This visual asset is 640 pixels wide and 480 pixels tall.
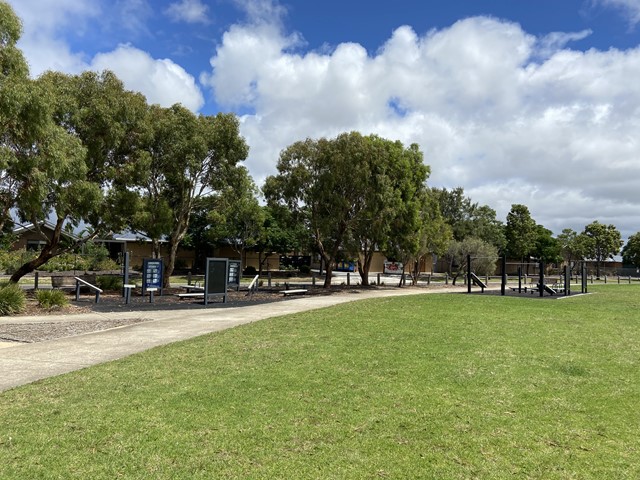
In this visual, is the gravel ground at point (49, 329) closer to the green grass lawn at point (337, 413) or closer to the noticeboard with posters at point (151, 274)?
the green grass lawn at point (337, 413)

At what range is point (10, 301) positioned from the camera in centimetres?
1521

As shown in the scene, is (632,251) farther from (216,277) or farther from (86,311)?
(86,311)

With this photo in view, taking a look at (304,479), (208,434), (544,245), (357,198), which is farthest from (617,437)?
(544,245)

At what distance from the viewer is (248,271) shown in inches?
2100

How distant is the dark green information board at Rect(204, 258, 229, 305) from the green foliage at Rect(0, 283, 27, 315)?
6195 mm

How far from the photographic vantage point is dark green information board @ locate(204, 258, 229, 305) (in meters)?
19.8

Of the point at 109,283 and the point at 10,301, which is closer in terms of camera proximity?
the point at 10,301

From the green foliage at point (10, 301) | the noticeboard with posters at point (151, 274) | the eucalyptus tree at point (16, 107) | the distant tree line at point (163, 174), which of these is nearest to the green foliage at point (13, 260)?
the distant tree line at point (163, 174)

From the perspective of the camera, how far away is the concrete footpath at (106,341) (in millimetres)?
7949

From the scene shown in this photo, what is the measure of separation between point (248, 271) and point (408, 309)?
39161 mm

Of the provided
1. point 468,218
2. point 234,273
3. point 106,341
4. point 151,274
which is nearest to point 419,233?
point 234,273

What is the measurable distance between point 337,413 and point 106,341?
6.90m

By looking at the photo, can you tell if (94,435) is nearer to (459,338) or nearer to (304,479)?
(304,479)

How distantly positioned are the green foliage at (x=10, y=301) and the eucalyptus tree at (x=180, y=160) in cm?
722
